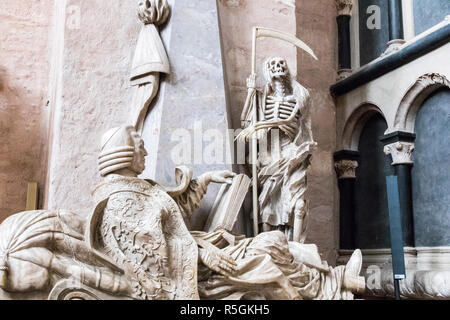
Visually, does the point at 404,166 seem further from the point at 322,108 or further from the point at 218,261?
the point at 218,261

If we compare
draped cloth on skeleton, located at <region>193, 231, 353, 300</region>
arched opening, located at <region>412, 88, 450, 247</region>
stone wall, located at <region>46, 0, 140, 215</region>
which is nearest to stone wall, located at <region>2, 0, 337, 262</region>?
stone wall, located at <region>46, 0, 140, 215</region>

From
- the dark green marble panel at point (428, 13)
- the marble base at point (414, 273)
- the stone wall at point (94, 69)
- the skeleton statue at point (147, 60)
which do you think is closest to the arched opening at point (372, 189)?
the marble base at point (414, 273)

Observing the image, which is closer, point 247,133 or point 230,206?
point 230,206

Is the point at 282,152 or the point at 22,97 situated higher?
the point at 22,97

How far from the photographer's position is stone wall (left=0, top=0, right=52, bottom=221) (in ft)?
17.0

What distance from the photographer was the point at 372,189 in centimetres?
697

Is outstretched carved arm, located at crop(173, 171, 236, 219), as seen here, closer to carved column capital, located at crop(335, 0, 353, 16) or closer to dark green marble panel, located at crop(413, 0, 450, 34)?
dark green marble panel, located at crop(413, 0, 450, 34)

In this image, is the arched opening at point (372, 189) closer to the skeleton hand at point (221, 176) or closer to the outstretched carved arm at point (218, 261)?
the skeleton hand at point (221, 176)

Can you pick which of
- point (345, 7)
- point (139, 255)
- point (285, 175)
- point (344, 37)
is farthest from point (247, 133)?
point (345, 7)

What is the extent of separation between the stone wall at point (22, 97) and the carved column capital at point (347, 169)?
143 inches

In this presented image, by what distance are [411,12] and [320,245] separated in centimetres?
296

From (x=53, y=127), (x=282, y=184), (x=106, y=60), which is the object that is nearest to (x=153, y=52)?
(x=106, y=60)

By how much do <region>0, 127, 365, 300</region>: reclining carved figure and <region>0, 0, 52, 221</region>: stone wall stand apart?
6.95 feet

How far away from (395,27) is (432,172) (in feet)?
6.03
